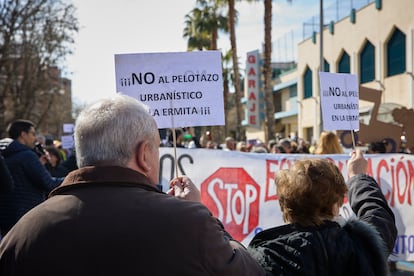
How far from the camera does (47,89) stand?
2773 cm

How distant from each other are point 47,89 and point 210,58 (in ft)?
86.4

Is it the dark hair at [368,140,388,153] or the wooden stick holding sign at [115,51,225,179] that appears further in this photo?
the dark hair at [368,140,388,153]

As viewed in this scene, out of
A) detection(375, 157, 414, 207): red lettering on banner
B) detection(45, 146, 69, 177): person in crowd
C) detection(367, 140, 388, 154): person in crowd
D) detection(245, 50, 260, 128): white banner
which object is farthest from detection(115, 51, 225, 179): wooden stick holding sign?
detection(245, 50, 260, 128): white banner

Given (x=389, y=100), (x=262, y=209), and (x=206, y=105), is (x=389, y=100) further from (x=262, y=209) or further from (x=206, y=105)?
(x=206, y=105)

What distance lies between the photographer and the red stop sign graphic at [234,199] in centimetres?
503

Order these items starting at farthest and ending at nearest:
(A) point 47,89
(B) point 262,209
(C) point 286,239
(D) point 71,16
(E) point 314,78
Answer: (E) point 314,78 < (A) point 47,89 < (D) point 71,16 < (B) point 262,209 < (C) point 286,239

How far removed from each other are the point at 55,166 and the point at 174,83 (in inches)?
170

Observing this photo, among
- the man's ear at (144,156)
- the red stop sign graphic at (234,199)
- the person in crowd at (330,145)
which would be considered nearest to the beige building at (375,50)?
the person in crowd at (330,145)

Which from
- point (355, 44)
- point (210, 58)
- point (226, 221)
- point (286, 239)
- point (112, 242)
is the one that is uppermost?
point (355, 44)

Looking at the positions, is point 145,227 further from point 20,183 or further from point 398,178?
point 398,178

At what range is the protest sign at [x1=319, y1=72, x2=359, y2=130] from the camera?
3773 millimetres

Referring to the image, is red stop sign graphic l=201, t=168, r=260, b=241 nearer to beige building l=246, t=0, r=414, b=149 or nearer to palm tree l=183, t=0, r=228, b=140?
beige building l=246, t=0, r=414, b=149

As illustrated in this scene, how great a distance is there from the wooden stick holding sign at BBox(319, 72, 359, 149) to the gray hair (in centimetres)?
241

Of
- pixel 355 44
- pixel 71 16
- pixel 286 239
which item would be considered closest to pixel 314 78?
pixel 355 44
